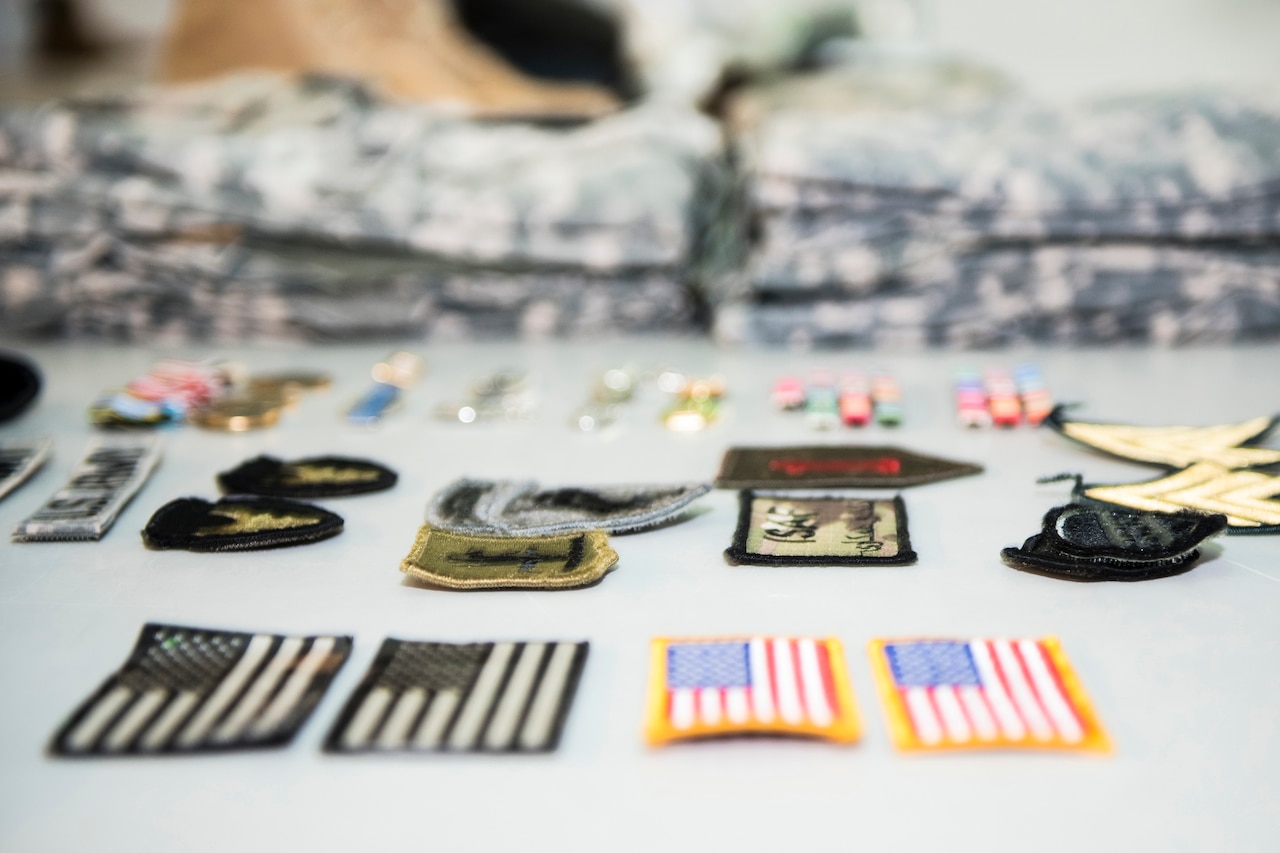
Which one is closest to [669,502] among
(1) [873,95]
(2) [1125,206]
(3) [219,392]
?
(3) [219,392]

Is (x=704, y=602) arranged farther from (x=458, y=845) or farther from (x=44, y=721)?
(x=44, y=721)

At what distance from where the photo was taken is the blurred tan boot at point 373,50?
7.04ft

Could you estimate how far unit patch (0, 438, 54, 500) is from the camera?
1.20m

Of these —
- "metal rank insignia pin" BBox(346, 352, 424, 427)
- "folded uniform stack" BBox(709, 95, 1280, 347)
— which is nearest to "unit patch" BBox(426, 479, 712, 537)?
"metal rank insignia pin" BBox(346, 352, 424, 427)

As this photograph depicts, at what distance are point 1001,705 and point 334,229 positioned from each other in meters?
1.26

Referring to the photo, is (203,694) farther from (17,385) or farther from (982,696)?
(17,385)

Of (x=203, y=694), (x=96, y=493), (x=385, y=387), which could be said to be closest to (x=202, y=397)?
(x=385, y=387)

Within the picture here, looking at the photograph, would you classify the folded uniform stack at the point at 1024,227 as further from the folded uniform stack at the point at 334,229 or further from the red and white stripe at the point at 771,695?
the red and white stripe at the point at 771,695

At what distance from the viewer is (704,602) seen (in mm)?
927

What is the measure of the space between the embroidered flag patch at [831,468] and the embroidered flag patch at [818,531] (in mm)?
22

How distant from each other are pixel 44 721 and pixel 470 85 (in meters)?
1.61

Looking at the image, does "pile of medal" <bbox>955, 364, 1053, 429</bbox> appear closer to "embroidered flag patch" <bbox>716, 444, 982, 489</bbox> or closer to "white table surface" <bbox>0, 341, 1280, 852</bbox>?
"white table surface" <bbox>0, 341, 1280, 852</bbox>

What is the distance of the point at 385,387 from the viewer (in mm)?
1482

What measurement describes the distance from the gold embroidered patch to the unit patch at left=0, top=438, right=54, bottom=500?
3.48ft
